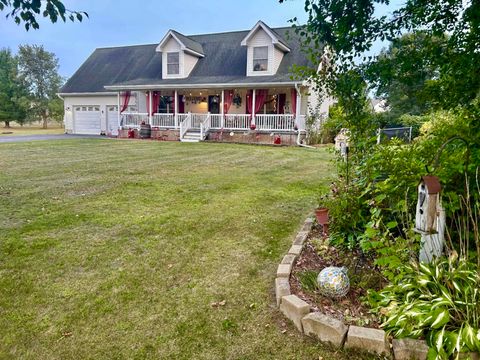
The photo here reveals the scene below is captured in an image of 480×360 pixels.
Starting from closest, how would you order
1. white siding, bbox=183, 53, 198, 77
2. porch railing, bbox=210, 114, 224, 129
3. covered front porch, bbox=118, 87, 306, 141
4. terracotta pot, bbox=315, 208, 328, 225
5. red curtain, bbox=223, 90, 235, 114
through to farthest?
terracotta pot, bbox=315, 208, 328, 225 < covered front porch, bbox=118, 87, 306, 141 < porch railing, bbox=210, 114, 224, 129 < red curtain, bbox=223, 90, 235, 114 < white siding, bbox=183, 53, 198, 77

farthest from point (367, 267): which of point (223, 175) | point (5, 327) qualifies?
point (223, 175)

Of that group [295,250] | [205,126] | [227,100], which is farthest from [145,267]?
[227,100]

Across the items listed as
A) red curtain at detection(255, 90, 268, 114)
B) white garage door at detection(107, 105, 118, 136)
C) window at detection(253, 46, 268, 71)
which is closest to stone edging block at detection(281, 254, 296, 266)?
red curtain at detection(255, 90, 268, 114)

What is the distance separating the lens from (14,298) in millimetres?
2607

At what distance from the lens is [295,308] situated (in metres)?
2.31

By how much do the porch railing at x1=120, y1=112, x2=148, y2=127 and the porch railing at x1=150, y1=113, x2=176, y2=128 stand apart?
2.57 feet

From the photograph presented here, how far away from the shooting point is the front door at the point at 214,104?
63.0ft

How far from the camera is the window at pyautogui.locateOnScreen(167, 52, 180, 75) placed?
18.9m

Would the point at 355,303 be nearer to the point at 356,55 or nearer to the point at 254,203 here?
the point at 356,55

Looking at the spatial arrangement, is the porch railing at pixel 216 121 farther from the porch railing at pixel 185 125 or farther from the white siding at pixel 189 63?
the white siding at pixel 189 63

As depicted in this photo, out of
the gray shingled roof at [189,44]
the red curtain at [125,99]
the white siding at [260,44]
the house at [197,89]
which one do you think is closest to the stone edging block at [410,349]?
the house at [197,89]

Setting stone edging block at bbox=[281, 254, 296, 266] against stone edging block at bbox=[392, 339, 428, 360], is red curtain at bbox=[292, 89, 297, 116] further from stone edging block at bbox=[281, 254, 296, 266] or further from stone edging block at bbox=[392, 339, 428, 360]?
stone edging block at bbox=[392, 339, 428, 360]

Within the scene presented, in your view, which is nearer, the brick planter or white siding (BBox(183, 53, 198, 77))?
the brick planter

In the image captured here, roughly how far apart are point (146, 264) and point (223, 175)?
14.4 feet
